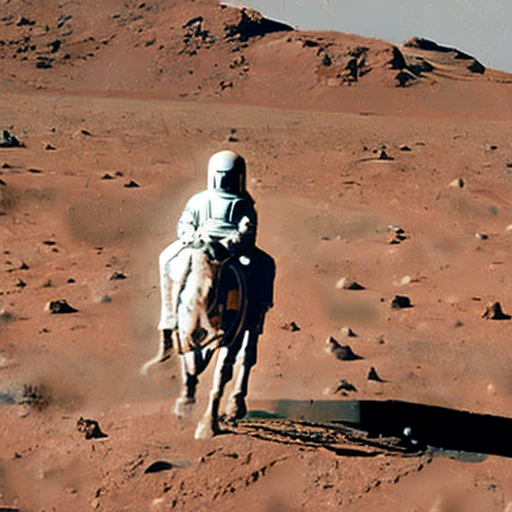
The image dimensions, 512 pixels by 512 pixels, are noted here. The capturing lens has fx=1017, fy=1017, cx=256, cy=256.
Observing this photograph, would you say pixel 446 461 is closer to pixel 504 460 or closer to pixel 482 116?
pixel 504 460

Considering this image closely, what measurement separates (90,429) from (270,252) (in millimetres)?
7254

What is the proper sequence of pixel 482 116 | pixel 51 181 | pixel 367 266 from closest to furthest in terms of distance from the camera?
pixel 367 266, pixel 51 181, pixel 482 116

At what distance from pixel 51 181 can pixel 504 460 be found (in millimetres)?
13154

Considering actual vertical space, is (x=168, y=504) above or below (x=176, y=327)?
below

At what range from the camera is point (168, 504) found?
9.87 metres

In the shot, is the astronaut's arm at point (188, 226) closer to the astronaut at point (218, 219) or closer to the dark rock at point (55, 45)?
the astronaut at point (218, 219)

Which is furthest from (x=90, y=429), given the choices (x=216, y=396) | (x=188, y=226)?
(x=188, y=226)

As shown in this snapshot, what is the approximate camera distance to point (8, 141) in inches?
977

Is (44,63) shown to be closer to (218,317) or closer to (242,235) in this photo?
(242,235)

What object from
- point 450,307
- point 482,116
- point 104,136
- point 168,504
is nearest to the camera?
point 168,504

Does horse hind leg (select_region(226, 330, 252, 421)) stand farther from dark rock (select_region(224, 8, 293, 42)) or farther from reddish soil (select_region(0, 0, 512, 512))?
dark rock (select_region(224, 8, 293, 42))

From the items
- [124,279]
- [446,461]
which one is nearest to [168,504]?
[446,461]

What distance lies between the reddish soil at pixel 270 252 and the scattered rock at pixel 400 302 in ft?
0.47

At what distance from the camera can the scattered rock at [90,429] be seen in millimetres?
10969
